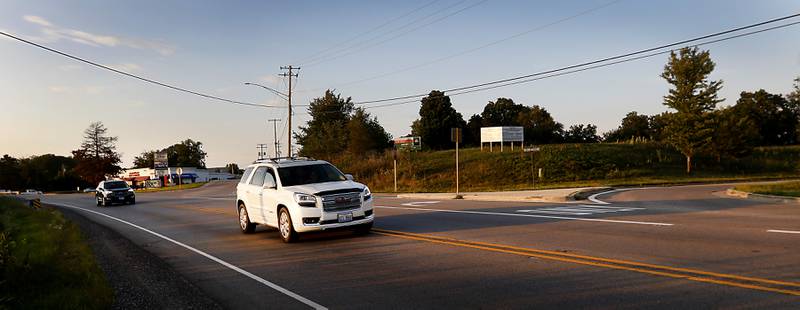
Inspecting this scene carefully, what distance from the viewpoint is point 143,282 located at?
9273 millimetres

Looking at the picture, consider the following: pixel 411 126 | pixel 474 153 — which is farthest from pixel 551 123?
pixel 474 153

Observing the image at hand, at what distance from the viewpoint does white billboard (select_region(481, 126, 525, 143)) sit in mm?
58312

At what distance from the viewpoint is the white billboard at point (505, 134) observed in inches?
2296

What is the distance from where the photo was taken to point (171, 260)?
11711mm

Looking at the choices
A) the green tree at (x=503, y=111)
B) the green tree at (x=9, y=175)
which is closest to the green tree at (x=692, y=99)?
the green tree at (x=503, y=111)

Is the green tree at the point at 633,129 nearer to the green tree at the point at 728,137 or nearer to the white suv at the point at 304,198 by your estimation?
the green tree at the point at 728,137

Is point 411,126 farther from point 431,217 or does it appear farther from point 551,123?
point 431,217

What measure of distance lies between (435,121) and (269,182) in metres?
77.0

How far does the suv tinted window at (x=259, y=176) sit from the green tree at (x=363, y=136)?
2128 inches

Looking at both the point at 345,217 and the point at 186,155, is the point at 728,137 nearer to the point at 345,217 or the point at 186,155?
the point at 345,217

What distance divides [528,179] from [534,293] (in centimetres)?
4051

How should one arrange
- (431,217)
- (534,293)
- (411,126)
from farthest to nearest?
(411,126), (431,217), (534,293)

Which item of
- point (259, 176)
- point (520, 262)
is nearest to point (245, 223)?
point (259, 176)

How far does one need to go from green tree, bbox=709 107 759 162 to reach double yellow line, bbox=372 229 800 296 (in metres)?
44.8
